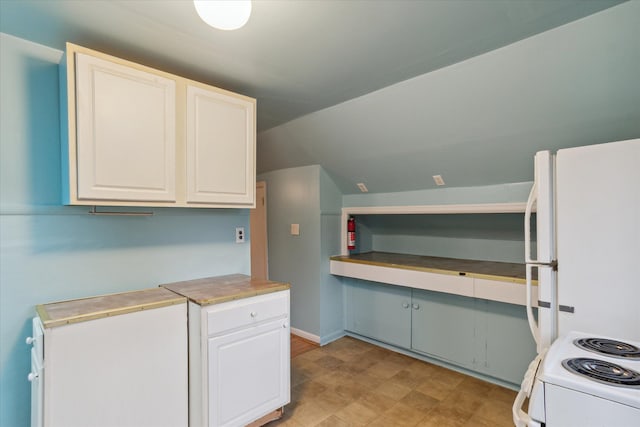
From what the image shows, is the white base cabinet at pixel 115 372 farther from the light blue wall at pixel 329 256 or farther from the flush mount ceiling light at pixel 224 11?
the light blue wall at pixel 329 256

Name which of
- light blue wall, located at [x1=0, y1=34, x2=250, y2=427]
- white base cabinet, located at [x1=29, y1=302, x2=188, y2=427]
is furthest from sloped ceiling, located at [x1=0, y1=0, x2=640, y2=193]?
white base cabinet, located at [x1=29, y1=302, x2=188, y2=427]

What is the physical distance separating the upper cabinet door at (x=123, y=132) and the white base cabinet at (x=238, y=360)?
0.72m

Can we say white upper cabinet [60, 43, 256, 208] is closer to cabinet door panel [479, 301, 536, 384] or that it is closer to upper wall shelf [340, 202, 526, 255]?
upper wall shelf [340, 202, 526, 255]

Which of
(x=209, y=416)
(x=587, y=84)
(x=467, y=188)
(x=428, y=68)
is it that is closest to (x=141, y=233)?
(x=209, y=416)

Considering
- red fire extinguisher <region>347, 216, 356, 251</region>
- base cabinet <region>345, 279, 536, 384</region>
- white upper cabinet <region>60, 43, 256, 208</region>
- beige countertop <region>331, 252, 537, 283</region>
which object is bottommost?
Result: base cabinet <region>345, 279, 536, 384</region>

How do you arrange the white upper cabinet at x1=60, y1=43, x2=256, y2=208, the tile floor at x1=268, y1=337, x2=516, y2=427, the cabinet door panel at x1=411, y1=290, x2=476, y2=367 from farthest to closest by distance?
the cabinet door panel at x1=411, y1=290, x2=476, y2=367
the tile floor at x1=268, y1=337, x2=516, y2=427
the white upper cabinet at x1=60, y1=43, x2=256, y2=208

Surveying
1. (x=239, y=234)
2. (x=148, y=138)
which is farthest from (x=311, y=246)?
(x=148, y=138)

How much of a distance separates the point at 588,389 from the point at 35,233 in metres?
2.45

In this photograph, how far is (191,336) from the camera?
1778 mm

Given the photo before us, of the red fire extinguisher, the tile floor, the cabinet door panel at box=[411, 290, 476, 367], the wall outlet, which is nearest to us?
the tile floor

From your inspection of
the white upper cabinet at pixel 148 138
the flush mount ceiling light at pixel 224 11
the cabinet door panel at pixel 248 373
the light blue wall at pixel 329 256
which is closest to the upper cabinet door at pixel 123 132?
the white upper cabinet at pixel 148 138

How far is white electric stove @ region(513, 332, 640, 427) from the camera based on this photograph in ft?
3.12

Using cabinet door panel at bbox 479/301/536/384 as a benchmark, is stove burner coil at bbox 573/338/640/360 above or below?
above

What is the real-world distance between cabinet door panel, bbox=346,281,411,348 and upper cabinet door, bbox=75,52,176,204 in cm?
220
